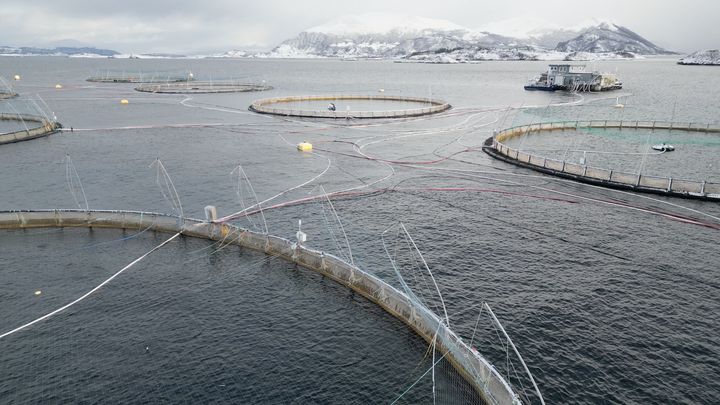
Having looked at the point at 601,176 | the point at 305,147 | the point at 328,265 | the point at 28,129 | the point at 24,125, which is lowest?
the point at 328,265

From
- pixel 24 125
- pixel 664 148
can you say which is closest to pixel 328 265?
pixel 664 148

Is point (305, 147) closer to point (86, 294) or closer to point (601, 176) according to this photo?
point (601, 176)

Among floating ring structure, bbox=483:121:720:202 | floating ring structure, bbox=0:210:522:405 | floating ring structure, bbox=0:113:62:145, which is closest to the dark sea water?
floating ring structure, bbox=0:210:522:405

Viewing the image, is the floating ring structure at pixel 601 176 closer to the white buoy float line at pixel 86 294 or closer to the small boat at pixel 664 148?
the small boat at pixel 664 148

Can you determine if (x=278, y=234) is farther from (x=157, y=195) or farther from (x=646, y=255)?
(x=646, y=255)

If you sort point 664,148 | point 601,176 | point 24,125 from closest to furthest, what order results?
1. point 601,176
2. point 664,148
3. point 24,125

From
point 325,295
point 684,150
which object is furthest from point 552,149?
point 325,295
